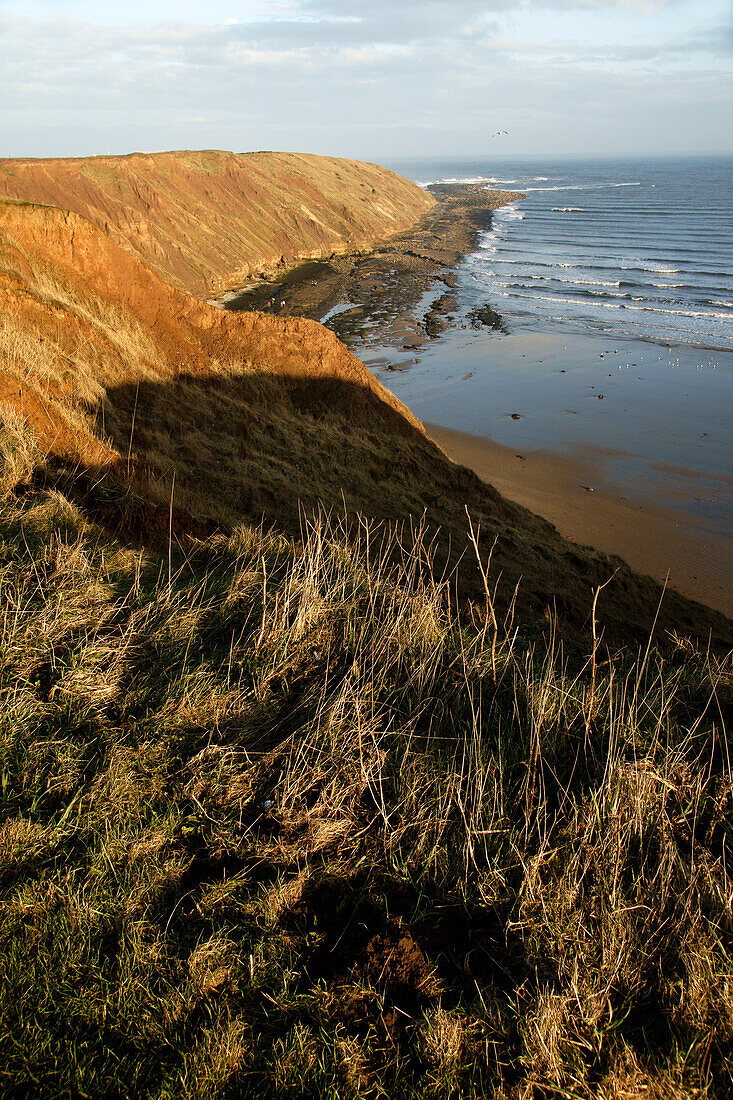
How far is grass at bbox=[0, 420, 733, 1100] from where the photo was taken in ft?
7.04

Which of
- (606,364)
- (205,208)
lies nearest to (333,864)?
(606,364)

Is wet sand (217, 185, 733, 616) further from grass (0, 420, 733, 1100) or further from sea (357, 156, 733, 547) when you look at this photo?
grass (0, 420, 733, 1100)

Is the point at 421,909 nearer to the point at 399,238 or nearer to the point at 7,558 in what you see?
the point at 7,558

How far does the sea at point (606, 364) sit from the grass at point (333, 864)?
12762 mm

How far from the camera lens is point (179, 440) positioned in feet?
30.8

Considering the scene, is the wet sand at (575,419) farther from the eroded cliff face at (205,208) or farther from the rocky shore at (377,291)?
→ the eroded cliff face at (205,208)

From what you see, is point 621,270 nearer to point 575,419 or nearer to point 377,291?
point 377,291

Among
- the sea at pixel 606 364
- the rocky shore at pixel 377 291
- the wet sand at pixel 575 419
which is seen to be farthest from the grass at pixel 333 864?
the rocky shore at pixel 377 291

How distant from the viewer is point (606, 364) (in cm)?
2625

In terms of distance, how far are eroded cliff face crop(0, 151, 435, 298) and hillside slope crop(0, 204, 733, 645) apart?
67.5ft

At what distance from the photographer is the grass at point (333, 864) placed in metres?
2.15

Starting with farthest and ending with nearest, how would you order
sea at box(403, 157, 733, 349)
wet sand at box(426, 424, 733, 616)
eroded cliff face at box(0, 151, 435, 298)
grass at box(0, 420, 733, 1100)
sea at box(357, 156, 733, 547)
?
eroded cliff face at box(0, 151, 435, 298) < sea at box(403, 157, 733, 349) < sea at box(357, 156, 733, 547) < wet sand at box(426, 424, 733, 616) < grass at box(0, 420, 733, 1100)

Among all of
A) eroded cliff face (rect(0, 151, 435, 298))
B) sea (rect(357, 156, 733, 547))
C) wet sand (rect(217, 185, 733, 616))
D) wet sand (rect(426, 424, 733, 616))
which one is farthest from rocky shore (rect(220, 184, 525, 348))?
wet sand (rect(426, 424, 733, 616))

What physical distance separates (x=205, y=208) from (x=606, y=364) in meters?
37.9
